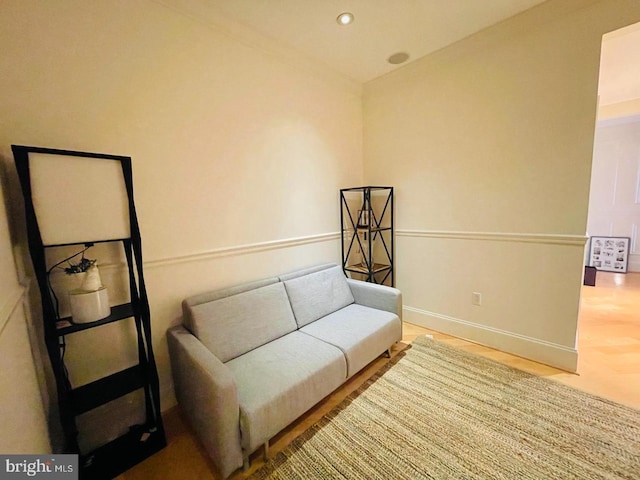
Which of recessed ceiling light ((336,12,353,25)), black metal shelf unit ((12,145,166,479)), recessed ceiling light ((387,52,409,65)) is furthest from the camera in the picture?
recessed ceiling light ((387,52,409,65))

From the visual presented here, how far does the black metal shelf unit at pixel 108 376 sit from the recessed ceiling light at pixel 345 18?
5.69ft

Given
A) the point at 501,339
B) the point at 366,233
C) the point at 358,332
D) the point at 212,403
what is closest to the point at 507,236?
the point at 501,339

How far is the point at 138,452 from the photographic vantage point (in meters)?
1.43

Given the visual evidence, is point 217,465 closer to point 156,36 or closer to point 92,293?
point 92,293

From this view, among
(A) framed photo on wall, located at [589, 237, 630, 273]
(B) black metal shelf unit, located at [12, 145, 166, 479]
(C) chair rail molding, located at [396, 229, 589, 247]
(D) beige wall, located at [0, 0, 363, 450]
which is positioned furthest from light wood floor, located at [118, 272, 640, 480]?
(A) framed photo on wall, located at [589, 237, 630, 273]

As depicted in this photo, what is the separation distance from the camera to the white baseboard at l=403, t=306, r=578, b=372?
6.87 ft

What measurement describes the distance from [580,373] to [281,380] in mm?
2252

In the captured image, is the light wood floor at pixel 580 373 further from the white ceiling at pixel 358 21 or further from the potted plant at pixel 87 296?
the white ceiling at pixel 358 21

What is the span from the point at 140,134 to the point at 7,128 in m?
0.54

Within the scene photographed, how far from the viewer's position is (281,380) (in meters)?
1.52

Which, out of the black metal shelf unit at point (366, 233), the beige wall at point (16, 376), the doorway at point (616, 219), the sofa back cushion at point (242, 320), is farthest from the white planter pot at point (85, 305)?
the doorway at point (616, 219)

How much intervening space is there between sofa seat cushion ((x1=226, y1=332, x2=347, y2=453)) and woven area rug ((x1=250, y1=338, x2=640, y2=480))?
187mm

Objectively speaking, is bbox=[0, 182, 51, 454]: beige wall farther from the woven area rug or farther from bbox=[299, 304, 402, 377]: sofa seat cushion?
bbox=[299, 304, 402, 377]: sofa seat cushion

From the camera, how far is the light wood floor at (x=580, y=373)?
1405mm
